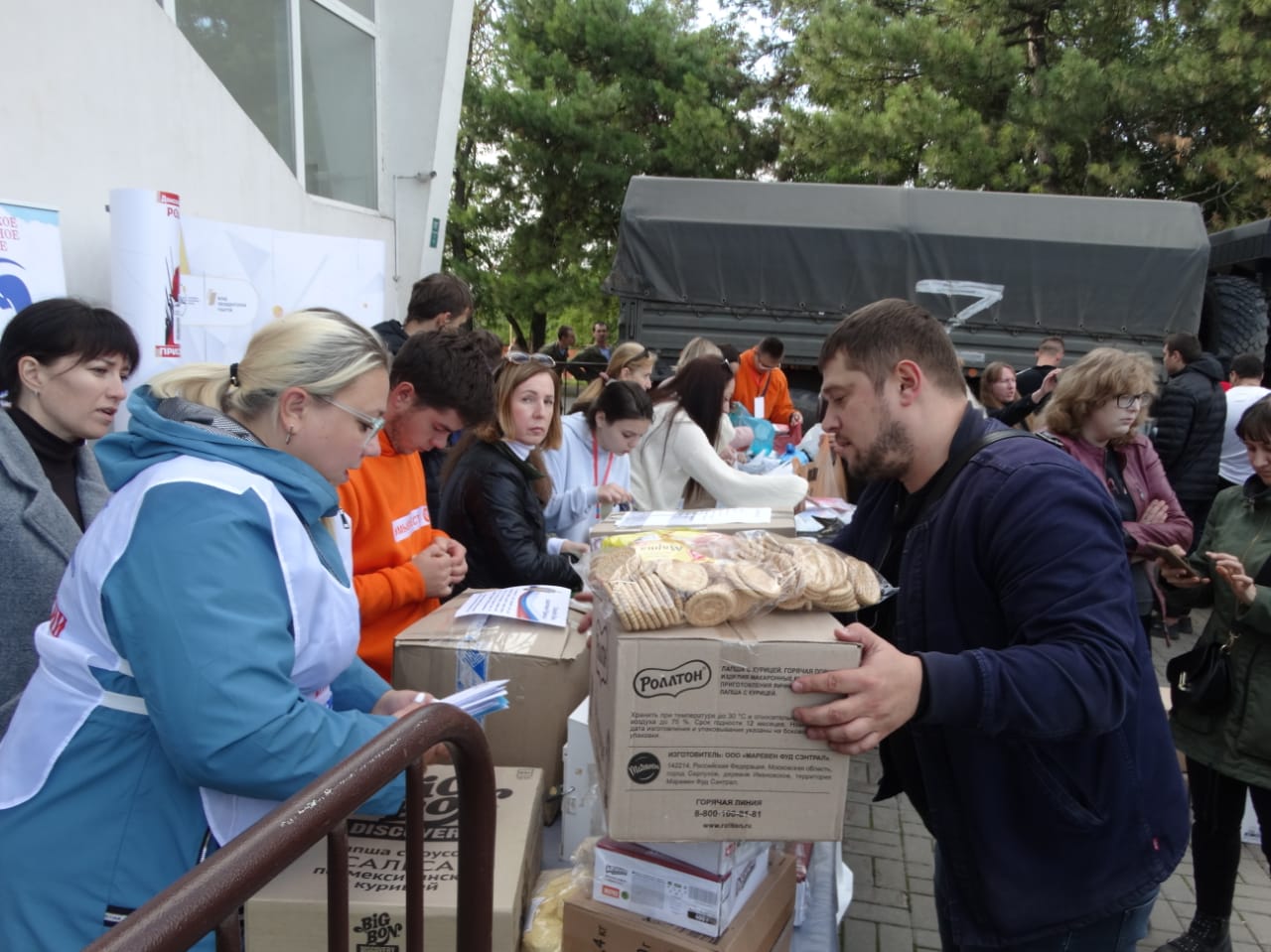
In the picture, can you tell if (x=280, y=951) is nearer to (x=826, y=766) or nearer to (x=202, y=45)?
(x=826, y=766)

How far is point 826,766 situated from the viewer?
140cm

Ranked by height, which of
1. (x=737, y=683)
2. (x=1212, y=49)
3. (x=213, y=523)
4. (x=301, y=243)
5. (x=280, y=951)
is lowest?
(x=280, y=951)

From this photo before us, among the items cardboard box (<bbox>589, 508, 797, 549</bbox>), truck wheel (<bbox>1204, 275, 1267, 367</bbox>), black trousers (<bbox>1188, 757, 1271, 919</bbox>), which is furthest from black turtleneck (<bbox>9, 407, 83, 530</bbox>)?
truck wheel (<bbox>1204, 275, 1267, 367</bbox>)

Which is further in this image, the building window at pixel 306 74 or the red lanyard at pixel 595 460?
the building window at pixel 306 74

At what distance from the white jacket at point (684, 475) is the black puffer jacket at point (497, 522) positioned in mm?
1307

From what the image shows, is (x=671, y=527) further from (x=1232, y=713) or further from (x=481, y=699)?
(x=1232, y=713)

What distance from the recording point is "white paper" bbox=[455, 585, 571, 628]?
235 centimetres

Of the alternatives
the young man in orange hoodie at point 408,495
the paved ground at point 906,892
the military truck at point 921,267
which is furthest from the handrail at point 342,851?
the military truck at point 921,267

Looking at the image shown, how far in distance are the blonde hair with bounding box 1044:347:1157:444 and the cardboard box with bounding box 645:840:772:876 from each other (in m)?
2.91

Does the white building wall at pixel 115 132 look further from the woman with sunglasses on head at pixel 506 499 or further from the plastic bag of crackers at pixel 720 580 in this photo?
the plastic bag of crackers at pixel 720 580

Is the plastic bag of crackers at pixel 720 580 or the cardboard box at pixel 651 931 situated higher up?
the plastic bag of crackers at pixel 720 580

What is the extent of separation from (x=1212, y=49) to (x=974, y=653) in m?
15.7

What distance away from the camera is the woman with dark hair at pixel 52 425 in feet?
7.31

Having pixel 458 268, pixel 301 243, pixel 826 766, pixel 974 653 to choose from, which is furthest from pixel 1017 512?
pixel 458 268
